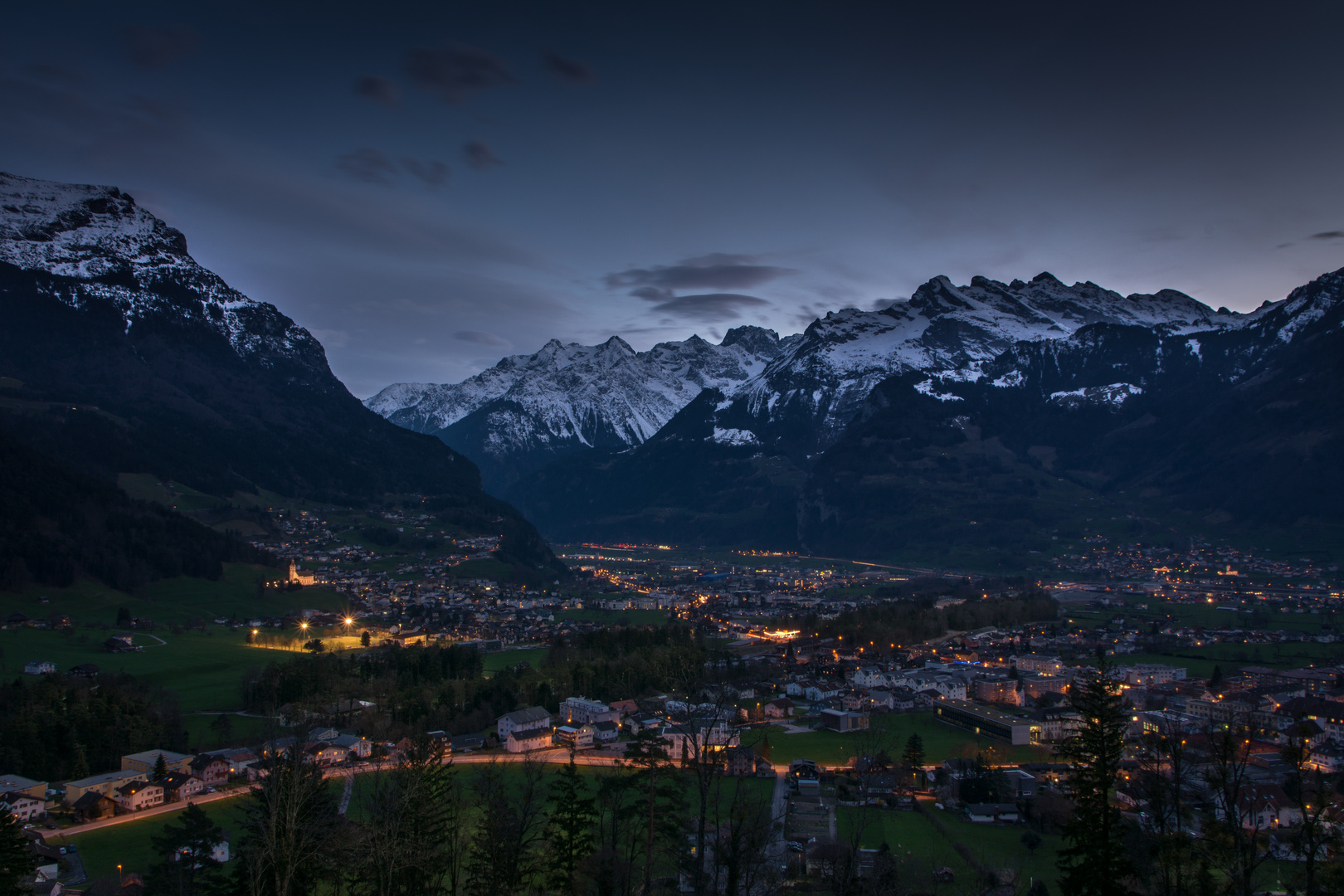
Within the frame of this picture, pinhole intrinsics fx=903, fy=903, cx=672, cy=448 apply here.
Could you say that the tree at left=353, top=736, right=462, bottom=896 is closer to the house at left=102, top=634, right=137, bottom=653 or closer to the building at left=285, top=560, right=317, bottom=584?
the house at left=102, top=634, right=137, bottom=653

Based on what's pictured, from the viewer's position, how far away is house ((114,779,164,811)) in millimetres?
44938

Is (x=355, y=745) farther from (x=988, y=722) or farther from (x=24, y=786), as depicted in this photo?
(x=988, y=722)

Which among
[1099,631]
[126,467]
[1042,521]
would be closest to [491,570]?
[126,467]

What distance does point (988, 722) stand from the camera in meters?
60.1

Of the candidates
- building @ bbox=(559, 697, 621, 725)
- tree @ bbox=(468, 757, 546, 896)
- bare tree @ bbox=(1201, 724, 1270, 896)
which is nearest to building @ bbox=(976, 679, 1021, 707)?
building @ bbox=(559, 697, 621, 725)

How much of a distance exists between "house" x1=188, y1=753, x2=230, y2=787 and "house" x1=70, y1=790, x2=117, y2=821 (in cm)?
420

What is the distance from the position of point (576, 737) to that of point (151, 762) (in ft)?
77.8

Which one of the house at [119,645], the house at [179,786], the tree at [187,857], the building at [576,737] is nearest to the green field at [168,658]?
the house at [119,645]

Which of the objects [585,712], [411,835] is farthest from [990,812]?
[585,712]

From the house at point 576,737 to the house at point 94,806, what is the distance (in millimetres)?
24016

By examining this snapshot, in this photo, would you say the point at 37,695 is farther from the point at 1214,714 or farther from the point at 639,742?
the point at 1214,714

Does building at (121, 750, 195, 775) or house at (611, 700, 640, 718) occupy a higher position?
building at (121, 750, 195, 775)

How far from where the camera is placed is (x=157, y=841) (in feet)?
107

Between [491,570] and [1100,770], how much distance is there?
410 ft
